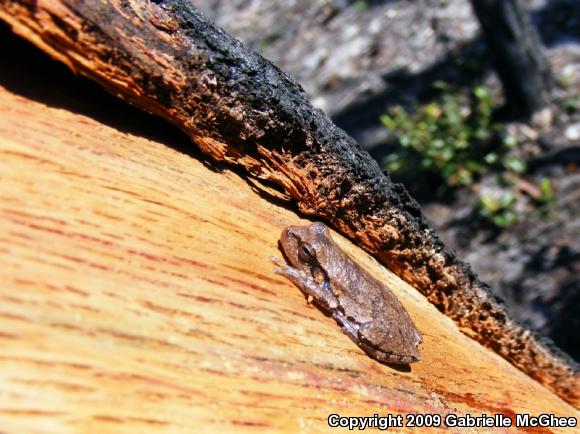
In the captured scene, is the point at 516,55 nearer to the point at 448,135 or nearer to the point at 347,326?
the point at 448,135

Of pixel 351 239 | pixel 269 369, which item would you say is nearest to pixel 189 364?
pixel 269 369

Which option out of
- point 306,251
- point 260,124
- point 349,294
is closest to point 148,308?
point 260,124

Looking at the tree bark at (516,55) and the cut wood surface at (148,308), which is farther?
the tree bark at (516,55)

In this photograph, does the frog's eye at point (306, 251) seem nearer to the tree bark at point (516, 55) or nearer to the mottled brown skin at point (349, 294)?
the mottled brown skin at point (349, 294)

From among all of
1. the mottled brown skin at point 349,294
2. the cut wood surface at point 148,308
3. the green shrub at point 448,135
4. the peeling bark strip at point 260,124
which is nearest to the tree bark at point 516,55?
the green shrub at point 448,135

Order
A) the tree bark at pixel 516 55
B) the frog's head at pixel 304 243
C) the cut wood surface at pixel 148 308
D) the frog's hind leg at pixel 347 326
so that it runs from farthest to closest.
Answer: the tree bark at pixel 516 55
the frog's head at pixel 304 243
the frog's hind leg at pixel 347 326
the cut wood surface at pixel 148 308
